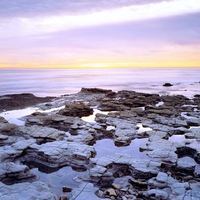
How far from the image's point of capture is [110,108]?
81.7 ft

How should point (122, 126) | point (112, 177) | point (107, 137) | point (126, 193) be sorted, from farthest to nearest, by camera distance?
point (122, 126) < point (107, 137) < point (112, 177) < point (126, 193)

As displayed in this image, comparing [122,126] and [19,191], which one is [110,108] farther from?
[19,191]

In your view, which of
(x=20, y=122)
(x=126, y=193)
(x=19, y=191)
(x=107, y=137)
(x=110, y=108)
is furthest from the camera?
(x=110, y=108)

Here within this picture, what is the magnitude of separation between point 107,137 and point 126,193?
6.96m

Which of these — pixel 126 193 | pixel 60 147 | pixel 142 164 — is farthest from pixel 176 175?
pixel 60 147

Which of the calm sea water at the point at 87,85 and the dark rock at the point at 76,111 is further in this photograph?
the calm sea water at the point at 87,85

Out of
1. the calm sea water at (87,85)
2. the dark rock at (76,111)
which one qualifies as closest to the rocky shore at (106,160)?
the dark rock at (76,111)

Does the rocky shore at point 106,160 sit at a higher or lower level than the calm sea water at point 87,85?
higher

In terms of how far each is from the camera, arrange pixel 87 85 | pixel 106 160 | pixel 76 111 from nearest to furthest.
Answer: pixel 106 160 → pixel 76 111 → pixel 87 85

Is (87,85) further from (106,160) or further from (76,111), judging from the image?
(106,160)

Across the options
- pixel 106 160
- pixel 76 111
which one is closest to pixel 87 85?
pixel 76 111

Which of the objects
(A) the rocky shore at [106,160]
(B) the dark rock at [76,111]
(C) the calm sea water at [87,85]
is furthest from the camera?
(C) the calm sea water at [87,85]

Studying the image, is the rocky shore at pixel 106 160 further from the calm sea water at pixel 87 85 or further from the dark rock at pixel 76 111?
the calm sea water at pixel 87 85

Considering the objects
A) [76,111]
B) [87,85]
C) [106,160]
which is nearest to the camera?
[106,160]
